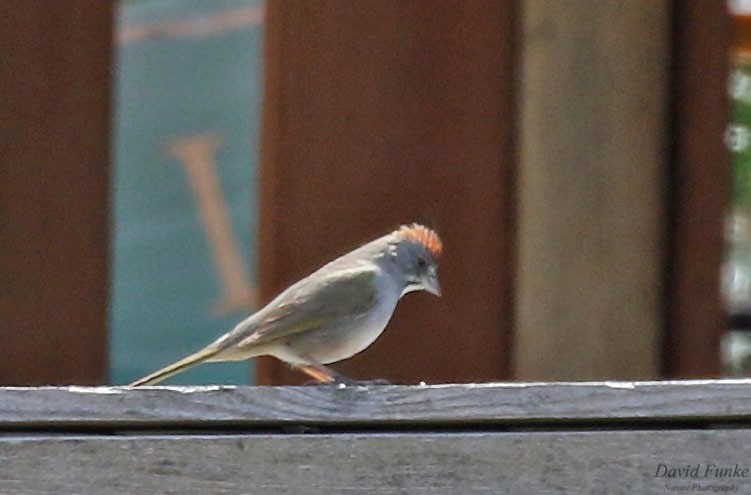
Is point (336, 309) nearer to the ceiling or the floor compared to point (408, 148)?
nearer to the floor

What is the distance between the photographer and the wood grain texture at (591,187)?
4.38 m

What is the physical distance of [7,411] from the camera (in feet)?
8.47

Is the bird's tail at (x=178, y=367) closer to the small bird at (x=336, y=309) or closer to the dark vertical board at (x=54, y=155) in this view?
the small bird at (x=336, y=309)

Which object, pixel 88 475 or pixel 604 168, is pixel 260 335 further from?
pixel 88 475

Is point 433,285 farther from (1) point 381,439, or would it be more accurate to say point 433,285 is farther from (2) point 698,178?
(1) point 381,439

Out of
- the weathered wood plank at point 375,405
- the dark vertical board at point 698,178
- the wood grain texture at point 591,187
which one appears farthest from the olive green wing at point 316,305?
the weathered wood plank at point 375,405

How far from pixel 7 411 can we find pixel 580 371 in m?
2.03

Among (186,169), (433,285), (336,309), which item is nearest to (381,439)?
(336,309)

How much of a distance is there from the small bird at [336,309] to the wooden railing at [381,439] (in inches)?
45.3

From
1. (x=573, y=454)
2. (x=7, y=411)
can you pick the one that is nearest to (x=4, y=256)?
(x=7, y=411)

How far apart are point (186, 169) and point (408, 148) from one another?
175 cm

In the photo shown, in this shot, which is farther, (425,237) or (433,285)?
(433,285)

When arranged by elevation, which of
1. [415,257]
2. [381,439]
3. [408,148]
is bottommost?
[381,439]

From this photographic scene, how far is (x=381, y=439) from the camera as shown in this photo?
262 centimetres
